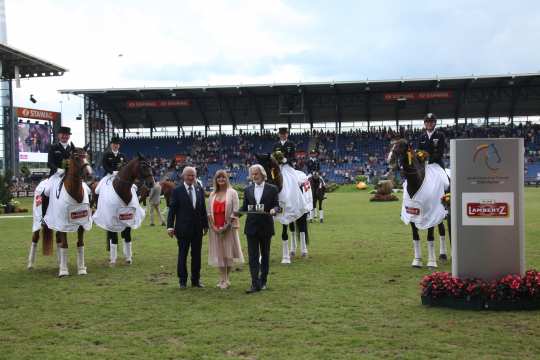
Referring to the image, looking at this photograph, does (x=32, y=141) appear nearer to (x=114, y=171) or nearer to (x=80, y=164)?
(x=114, y=171)

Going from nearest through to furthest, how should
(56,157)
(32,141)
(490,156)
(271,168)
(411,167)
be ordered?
(490,156), (411,167), (56,157), (271,168), (32,141)

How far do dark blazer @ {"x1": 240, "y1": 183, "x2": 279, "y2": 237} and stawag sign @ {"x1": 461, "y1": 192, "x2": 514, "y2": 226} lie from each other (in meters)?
3.05

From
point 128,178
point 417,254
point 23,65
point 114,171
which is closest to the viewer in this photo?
point 417,254

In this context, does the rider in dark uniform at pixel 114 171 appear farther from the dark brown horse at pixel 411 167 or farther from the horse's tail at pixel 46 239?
the dark brown horse at pixel 411 167

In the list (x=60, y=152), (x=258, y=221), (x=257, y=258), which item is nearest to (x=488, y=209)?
(x=258, y=221)

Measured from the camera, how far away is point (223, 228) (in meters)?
9.59

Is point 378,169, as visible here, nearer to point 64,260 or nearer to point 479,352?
point 64,260

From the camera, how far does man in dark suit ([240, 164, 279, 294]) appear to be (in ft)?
31.0

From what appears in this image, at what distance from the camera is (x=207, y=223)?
10.0 m

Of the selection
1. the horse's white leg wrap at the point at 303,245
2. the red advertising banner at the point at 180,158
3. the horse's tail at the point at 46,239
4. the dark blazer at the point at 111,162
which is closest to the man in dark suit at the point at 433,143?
the horse's white leg wrap at the point at 303,245

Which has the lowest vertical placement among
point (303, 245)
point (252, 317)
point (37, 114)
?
point (252, 317)

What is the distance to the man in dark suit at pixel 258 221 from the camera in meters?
9.45

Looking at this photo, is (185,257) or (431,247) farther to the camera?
(431,247)

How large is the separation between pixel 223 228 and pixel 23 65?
4687 cm
